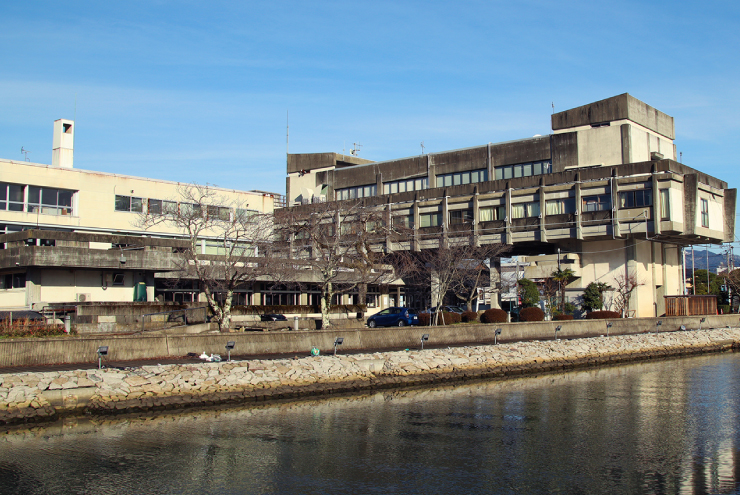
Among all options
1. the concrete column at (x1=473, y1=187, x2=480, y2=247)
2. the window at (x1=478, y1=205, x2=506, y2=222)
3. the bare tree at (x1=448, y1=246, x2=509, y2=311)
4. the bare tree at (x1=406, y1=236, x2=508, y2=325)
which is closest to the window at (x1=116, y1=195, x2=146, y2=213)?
the bare tree at (x1=406, y1=236, x2=508, y2=325)

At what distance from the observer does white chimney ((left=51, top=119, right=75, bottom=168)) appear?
5956cm

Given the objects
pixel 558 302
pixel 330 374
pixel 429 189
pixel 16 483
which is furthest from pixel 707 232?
pixel 16 483

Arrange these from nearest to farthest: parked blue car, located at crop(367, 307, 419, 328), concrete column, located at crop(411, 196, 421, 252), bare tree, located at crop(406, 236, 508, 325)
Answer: parked blue car, located at crop(367, 307, 419, 328) → bare tree, located at crop(406, 236, 508, 325) → concrete column, located at crop(411, 196, 421, 252)

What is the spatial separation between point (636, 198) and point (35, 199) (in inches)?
2121

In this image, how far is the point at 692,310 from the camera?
67.7m

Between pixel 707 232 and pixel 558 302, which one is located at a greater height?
pixel 707 232

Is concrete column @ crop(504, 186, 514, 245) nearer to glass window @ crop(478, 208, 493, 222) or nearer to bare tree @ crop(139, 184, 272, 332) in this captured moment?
glass window @ crop(478, 208, 493, 222)

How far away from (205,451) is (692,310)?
6214cm

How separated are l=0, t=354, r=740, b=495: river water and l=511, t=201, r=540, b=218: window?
152 ft

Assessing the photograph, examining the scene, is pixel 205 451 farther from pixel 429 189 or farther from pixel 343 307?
pixel 429 189

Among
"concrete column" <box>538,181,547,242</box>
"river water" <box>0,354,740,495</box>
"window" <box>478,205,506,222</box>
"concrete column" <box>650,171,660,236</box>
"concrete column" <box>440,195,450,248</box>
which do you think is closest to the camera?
"river water" <box>0,354,740,495</box>

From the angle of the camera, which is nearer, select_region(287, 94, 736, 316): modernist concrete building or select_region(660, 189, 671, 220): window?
select_region(660, 189, 671, 220): window

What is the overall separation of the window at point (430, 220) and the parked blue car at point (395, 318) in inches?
1072

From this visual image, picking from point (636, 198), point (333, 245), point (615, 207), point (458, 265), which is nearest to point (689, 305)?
point (636, 198)
